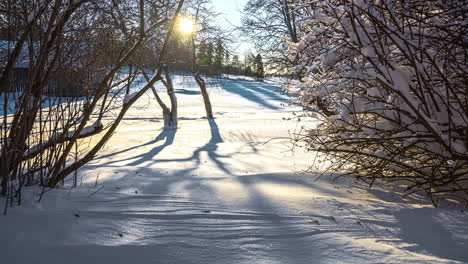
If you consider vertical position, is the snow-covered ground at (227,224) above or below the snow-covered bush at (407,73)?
below

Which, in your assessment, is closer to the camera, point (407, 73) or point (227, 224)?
point (227, 224)

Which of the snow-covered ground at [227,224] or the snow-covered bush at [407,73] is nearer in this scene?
the snow-covered ground at [227,224]

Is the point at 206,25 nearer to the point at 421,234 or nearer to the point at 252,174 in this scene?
the point at 252,174

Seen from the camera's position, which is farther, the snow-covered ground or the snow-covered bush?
the snow-covered bush

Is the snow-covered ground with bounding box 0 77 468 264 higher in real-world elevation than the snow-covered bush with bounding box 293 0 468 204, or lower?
lower

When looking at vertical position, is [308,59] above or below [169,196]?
above

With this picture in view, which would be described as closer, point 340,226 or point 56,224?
point 56,224

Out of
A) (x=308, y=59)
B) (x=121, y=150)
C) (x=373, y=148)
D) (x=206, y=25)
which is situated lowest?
(x=121, y=150)

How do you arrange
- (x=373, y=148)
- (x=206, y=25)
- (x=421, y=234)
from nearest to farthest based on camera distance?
(x=421, y=234), (x=373, y=148), (x=206, y=25)

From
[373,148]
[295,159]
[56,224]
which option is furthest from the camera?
[295,159]

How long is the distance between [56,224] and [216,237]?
2.96 ft

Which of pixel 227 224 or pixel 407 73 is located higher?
pixel 407 73

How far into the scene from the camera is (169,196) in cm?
267

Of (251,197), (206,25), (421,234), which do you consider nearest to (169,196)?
(251,197)
